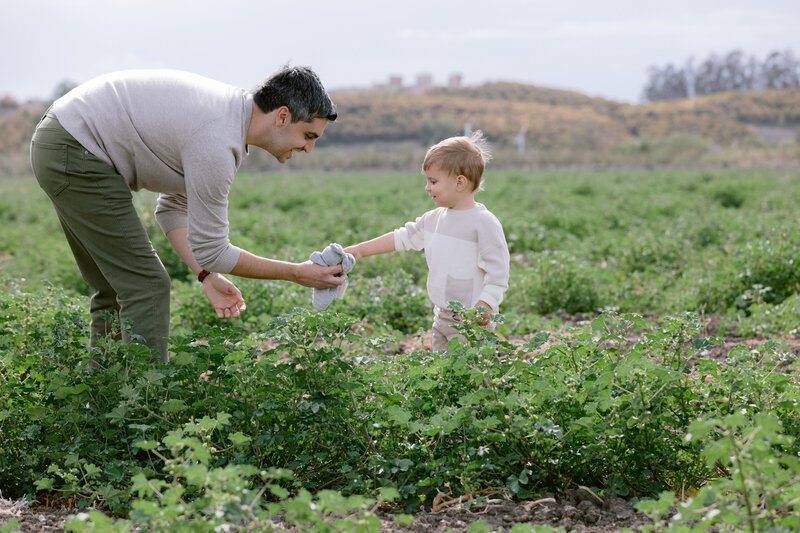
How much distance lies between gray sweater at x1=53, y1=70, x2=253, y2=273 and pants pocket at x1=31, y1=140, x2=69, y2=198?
11 centimetres

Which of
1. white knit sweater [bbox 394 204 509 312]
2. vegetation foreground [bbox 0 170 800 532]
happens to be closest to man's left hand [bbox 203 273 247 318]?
vegetation foreground [bbox 0 170 800 532]

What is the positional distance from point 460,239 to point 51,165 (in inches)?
73.6

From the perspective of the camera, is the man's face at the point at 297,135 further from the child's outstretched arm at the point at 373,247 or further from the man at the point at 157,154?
the child's outstretched arm at the point at 373,247

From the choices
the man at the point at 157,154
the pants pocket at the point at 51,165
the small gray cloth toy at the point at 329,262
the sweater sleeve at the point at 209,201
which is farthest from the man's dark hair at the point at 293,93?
the pants pocket at the point at 51,165

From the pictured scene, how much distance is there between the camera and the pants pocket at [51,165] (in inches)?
128

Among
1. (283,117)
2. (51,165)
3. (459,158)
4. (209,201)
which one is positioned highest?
(283,117)

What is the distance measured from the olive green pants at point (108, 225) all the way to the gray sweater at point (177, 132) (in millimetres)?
76

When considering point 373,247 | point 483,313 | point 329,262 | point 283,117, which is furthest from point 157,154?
point 483,313

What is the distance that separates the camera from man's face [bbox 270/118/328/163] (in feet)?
11.0

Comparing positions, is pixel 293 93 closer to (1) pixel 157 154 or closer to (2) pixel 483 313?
(1) pixel 157 154

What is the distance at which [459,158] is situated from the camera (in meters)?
3.61

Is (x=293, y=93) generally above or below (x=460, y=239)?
above

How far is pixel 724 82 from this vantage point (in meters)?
107

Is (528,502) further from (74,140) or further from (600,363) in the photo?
(74,140)
